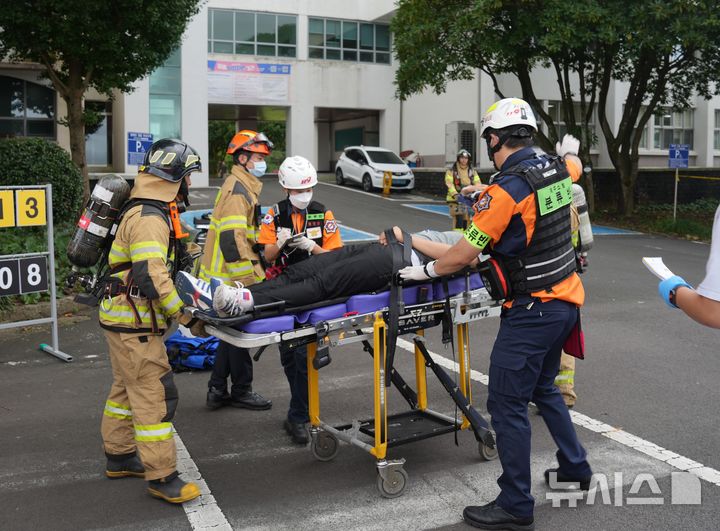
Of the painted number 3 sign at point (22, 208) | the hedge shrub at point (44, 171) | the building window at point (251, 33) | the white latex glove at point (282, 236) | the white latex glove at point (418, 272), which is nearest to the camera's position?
the white latex glove at point (418, 272)

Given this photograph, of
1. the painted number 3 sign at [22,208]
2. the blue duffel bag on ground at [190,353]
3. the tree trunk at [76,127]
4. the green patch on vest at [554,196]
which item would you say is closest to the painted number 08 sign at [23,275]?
the painted number 3 sign at [22,208]

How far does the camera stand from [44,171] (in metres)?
15.3

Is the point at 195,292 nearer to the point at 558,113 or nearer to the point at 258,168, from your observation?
the point at 258,168

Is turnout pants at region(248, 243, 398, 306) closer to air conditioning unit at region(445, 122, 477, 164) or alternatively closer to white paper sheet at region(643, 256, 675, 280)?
white paper sheet at region(643, 256, 675, 280)

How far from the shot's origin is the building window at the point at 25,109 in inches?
1030

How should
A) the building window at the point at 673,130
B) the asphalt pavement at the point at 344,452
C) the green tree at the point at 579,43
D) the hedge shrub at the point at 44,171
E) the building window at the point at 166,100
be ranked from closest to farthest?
the asphalt pavement at the point at 344,452 < the hedge shrub at the point at 44,171 < the green tree at the point at 579,43 < the building window at the point at 166,100 < the building window at the point at 673,130

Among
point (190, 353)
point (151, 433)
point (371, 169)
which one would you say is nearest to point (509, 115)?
point (151, 433)

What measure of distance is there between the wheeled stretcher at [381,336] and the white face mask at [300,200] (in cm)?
111

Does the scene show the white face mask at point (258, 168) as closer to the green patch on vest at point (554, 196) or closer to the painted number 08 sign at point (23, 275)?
the green patch on vest at point (554, 196)

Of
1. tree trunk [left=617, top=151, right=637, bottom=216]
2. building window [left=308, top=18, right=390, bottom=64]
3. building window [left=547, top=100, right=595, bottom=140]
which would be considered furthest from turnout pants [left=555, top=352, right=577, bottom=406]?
building window [left=308, top=18, right=390, bottom=64]

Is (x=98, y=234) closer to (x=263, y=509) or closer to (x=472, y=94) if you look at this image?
(x=263, y=509)

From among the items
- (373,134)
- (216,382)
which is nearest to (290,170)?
(216,382)

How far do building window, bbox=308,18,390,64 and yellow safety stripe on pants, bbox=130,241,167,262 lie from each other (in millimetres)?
32867

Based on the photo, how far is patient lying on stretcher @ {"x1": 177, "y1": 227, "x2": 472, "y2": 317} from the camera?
440cm
